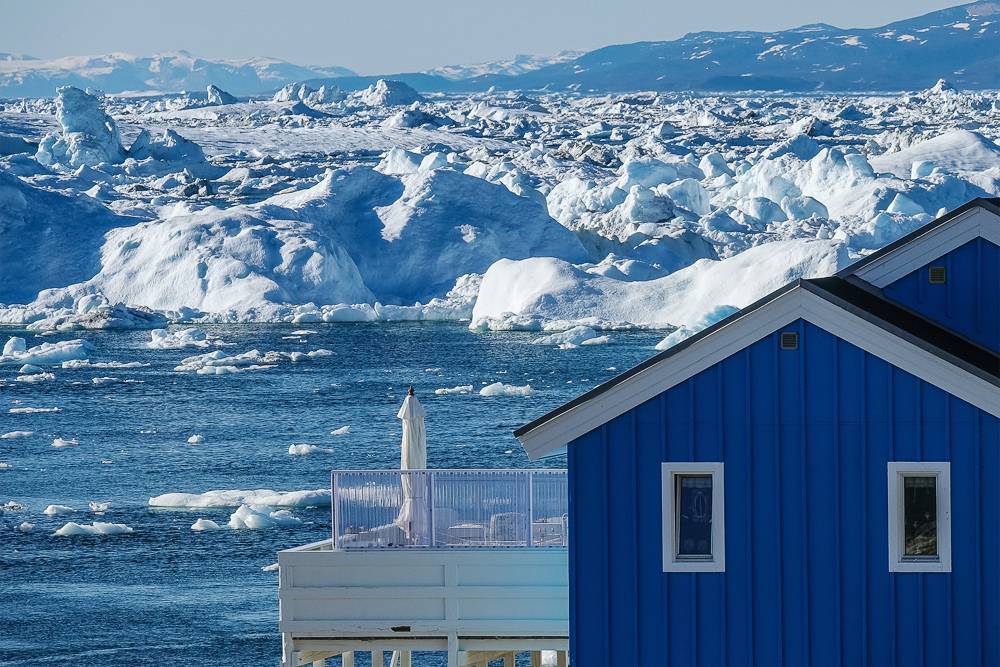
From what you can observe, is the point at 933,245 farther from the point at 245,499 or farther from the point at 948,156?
the point at 948,156

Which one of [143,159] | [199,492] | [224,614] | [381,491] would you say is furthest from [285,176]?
[381,491]

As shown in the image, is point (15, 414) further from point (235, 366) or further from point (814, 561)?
point (814, 561)

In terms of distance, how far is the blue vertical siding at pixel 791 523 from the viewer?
32.1ft

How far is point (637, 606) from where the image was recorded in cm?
995

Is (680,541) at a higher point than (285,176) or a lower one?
lower

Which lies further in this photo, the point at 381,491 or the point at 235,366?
the point at 235,366

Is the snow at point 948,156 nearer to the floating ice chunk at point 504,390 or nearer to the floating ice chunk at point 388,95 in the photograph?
the floating ice chunk at point 504,390

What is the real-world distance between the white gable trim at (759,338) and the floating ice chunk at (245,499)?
816 inches

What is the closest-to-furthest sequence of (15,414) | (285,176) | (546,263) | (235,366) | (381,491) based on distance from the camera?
(381,491) → (15,414) → (235,366) → (546,263) → (285,176)

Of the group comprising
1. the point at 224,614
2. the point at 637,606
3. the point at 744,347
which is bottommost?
the point at 224,614

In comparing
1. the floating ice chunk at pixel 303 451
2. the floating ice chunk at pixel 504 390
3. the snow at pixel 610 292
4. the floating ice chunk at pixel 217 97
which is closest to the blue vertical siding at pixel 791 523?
the floating ice chunk at pixel 303 451

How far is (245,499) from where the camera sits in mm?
31438

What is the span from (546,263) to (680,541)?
47.8 metres

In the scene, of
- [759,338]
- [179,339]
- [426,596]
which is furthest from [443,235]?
[759,338]
